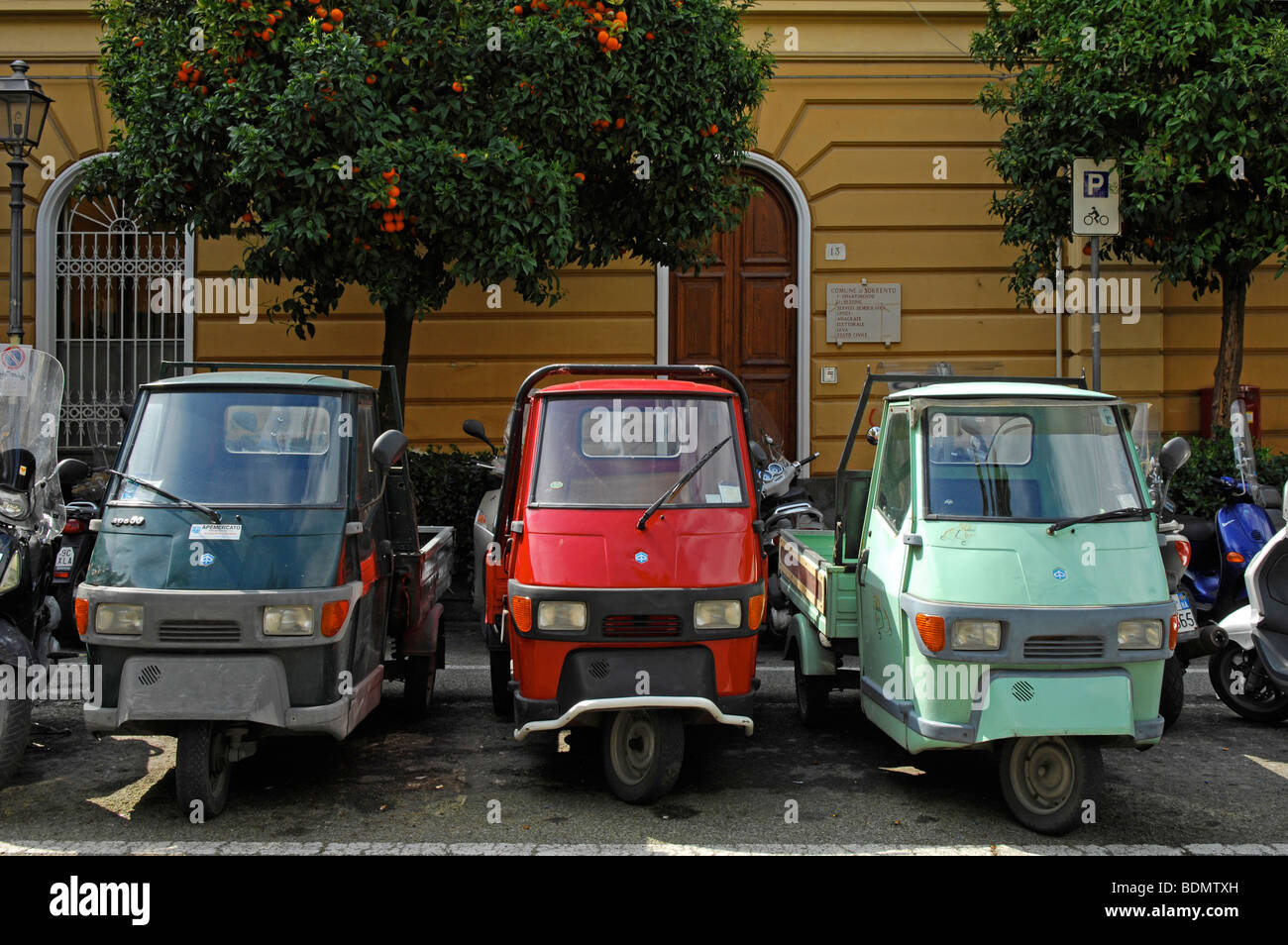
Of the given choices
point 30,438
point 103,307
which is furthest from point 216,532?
point 103,307

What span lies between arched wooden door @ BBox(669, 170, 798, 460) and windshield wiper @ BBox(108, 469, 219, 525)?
887 centimetres

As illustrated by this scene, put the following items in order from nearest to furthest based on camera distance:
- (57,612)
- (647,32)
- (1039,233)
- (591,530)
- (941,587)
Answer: (941,587), (591,530), (57,612), (647,32), (1039,233)

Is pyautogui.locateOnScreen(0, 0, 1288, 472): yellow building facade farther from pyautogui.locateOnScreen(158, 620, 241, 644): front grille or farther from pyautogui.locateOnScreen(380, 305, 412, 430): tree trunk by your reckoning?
pyautogui.locateOnScreen(158, 620, 241, 644): front grille

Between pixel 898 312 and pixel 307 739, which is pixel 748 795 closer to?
pixel 307 739

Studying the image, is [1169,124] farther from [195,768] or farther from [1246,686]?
[195,768]

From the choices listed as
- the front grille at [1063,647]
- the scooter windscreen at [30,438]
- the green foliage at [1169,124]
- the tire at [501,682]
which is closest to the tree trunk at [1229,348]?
the green foliage at [1169,124]

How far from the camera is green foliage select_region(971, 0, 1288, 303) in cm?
955

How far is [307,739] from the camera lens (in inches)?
251

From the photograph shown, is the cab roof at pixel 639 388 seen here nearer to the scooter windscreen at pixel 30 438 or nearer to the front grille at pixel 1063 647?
the front grille at pixel 1063 647

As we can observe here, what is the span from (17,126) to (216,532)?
764 centimetres

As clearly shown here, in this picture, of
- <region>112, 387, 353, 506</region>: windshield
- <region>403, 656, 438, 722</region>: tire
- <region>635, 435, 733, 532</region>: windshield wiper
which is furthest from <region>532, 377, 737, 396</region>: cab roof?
<region>403, 656, 438, 722</region>: tire

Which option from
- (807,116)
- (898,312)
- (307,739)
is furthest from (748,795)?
(807,116)

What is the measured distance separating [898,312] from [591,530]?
353 inches

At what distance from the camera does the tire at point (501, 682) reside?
6.54 meters
